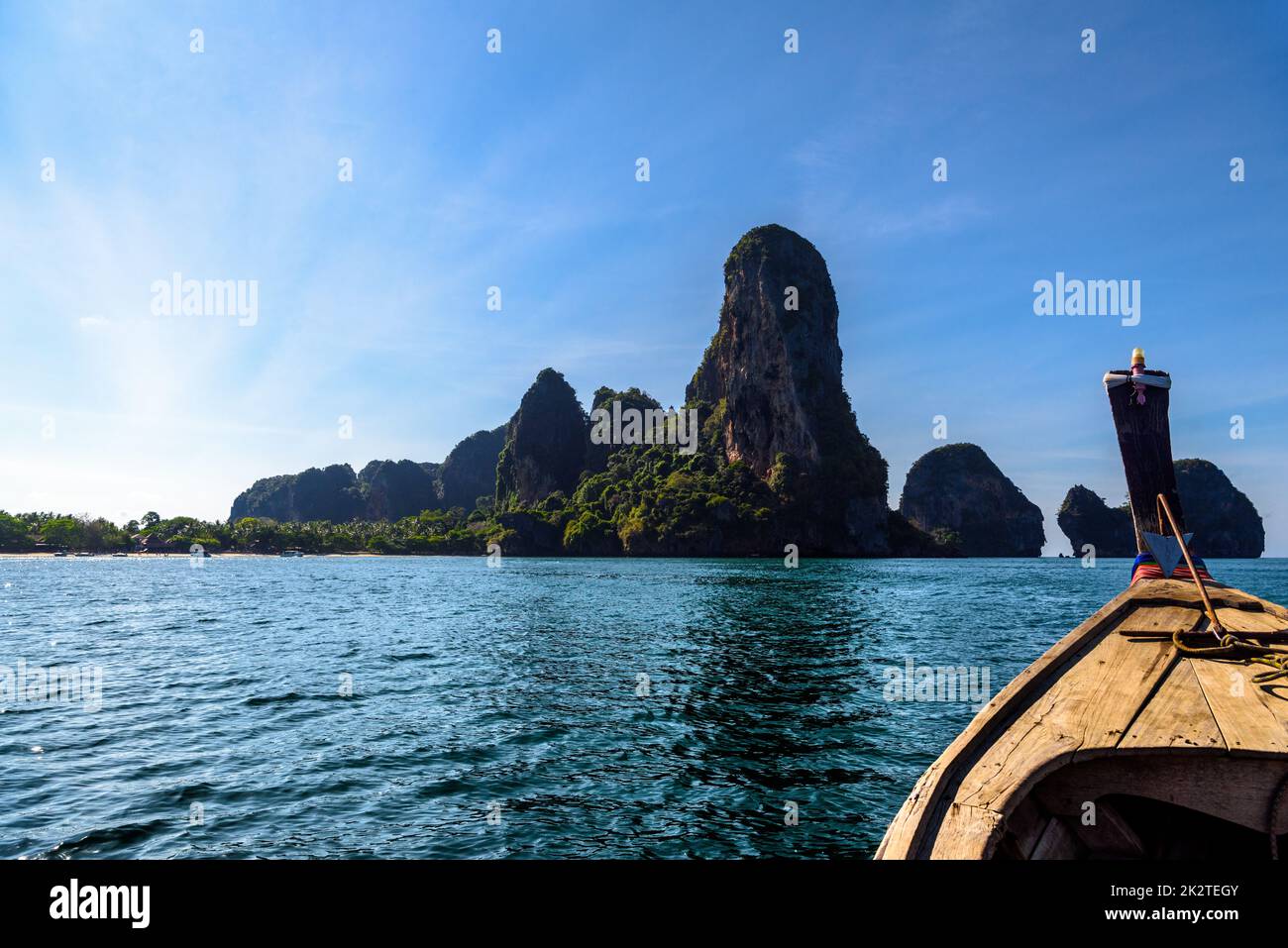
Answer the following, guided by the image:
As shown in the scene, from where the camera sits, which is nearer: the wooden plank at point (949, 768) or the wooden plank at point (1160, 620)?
the wooden plank at point (949, 768)

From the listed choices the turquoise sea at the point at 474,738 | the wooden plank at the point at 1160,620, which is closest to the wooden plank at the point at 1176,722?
the wooden plank at the point at 1160,620

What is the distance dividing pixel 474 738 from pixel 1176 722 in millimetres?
11476

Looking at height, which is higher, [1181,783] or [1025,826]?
[1181,783]

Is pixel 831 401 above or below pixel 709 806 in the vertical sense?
above

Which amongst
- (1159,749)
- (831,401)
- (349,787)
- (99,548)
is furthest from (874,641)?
(99,548)

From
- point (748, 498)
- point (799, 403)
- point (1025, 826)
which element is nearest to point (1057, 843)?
point (1025, 826)

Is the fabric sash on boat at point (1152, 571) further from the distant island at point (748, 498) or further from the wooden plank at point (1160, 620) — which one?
the distant island at point (748, 498)

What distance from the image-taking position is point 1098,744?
406 centimetres

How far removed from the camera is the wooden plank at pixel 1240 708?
4.00m

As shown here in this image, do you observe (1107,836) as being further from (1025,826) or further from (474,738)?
(474,738)

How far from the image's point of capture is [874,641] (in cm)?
2583

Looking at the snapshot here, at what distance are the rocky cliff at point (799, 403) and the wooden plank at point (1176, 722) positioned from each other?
157350 mm
